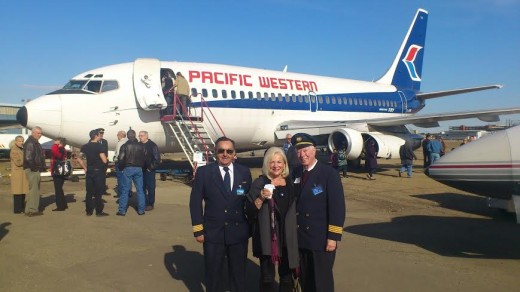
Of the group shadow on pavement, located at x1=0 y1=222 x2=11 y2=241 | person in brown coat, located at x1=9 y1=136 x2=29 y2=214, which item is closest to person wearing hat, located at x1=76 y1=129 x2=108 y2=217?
person in brown coat, located at x1=9 y1=136 x2=29 y2=214

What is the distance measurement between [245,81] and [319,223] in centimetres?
1272

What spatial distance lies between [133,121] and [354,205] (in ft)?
23.6

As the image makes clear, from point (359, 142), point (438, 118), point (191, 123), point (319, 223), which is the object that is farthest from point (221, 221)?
point (438, 118)

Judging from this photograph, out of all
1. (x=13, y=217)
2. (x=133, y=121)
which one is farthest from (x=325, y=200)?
(x=133, y=121)

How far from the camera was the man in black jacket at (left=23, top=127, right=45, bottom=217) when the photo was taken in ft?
26.8

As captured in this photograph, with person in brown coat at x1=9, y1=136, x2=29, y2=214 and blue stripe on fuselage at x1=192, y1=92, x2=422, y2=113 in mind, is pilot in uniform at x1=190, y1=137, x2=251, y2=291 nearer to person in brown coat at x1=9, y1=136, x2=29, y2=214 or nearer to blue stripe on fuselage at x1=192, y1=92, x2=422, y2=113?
person in brown coat at x1=9, y1=136, x2=29, y2=214

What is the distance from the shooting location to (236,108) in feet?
49.9

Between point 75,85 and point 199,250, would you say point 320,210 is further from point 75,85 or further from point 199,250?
point 75,85

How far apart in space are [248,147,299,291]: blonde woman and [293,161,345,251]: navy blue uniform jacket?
0.34ft

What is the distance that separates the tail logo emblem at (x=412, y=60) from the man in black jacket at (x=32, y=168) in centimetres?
2178

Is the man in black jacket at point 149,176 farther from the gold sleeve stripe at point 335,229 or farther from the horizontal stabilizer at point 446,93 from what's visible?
the horizontal stabilizer at point 446,93

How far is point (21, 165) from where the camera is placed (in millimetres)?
8406

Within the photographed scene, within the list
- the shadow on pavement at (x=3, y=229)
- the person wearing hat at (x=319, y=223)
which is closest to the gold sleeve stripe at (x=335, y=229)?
the person wearing hat at (x=319, y=223)

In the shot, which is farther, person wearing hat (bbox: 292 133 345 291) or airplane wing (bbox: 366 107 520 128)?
airplane wing (bbox: 366 107 520 128)
